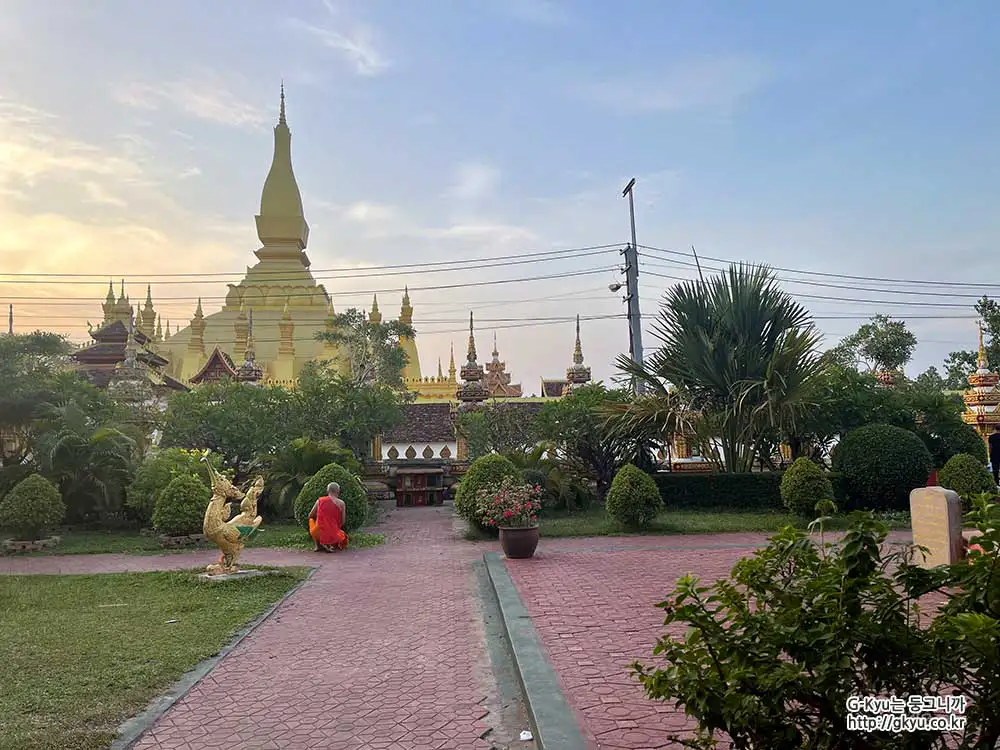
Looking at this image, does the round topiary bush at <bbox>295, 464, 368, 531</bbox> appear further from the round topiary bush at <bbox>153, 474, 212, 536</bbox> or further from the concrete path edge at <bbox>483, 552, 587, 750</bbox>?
the concrete path edge at <bbox>483, 552, 587, 750</bbox>

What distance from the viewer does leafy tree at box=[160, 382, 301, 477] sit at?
17.2 metres

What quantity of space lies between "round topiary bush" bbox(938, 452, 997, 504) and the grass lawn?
35.7ft

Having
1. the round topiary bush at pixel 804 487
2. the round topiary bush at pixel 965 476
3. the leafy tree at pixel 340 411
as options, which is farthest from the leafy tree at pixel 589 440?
the round topiary bush at pixel 965 476

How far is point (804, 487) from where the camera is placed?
1361cm

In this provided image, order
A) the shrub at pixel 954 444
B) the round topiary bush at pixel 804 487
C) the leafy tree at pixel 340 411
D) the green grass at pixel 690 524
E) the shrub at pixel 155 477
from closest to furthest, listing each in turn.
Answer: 1. the green grass at pixel 690 524
2. the round topiary bush at pixel 804 487
3. the shrub at pixel 155 477
4. the shrub at pixel 954 444
5. the leafy tree at pixel 340 411

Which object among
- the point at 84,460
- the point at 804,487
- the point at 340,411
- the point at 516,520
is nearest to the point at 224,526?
the point at 516,520

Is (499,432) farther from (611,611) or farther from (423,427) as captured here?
(611,611)

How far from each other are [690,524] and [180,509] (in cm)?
865

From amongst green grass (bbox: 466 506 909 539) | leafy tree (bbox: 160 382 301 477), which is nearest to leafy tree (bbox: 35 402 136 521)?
leafy tree (bbox: 160 382 301 477)

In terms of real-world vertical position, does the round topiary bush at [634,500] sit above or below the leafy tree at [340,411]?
below

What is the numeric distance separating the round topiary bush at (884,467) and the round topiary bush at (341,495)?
903 centimetres

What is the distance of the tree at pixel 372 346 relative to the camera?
27.4m

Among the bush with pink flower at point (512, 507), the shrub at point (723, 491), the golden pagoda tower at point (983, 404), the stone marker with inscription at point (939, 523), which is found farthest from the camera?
the golden pagoda tower at point (983, 404)

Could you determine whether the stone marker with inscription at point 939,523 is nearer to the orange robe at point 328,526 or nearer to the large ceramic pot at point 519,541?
the large ceramic pot at point 519,541
